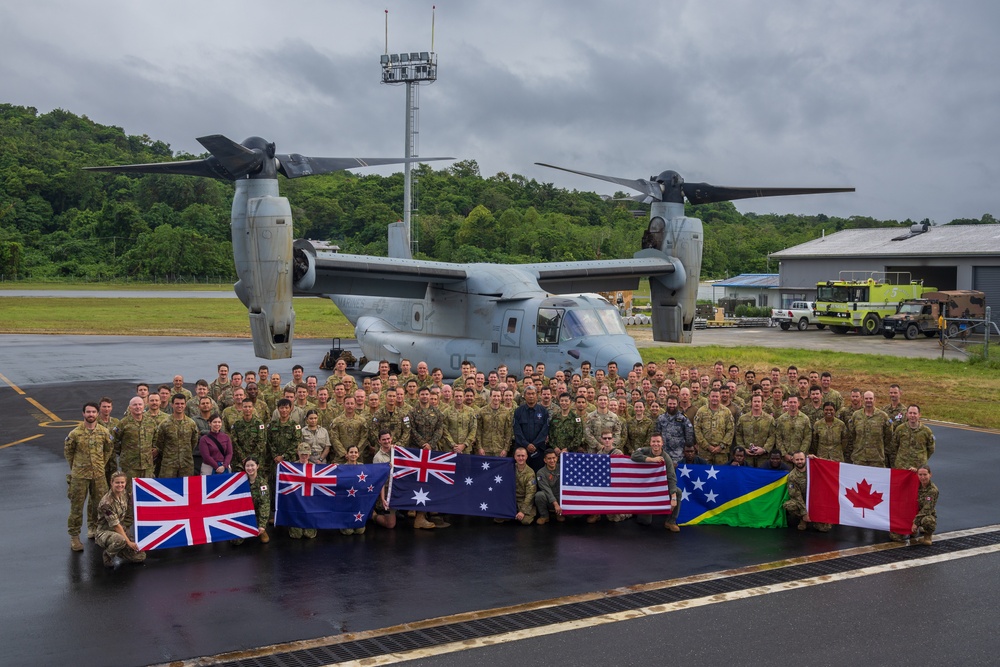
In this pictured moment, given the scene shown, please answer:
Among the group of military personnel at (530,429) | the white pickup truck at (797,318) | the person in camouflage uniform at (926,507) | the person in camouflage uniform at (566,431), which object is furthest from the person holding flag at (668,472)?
the white pickup truck at (797,318)

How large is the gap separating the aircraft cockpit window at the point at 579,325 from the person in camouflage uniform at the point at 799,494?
24.3ft

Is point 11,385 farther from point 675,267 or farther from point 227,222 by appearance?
point 227,222

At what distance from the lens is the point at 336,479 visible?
33.8 feet

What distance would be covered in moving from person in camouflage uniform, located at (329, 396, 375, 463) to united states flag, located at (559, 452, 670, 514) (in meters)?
2.52

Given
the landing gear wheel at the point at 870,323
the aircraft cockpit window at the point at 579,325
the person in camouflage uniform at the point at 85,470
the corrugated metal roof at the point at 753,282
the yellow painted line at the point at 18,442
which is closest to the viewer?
the person in camouflage uniform at the point at 85,470

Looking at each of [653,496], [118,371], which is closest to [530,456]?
[653,496]

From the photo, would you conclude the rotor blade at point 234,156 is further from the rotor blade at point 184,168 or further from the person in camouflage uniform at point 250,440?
the person in camouflage uniform at point 250,440

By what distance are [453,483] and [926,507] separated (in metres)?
5.46

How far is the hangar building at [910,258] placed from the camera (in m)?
47.2

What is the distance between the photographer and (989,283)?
4691 cm

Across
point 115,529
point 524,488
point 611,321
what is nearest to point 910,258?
point 611,321

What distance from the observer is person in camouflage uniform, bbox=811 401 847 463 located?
11.0 metres

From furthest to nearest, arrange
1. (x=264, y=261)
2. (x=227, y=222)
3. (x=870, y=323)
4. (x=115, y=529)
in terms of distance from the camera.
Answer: (x=227, y=222)
(x=870, y=323)
(x=264, y=261)
(x=115, y=529)

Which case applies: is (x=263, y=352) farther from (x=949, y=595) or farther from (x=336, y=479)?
(x=949, y=595)
